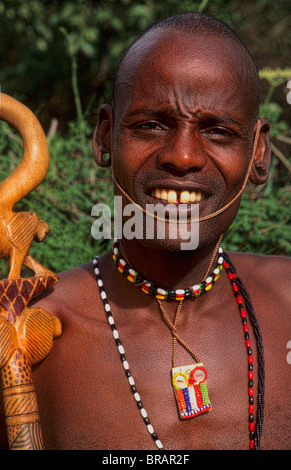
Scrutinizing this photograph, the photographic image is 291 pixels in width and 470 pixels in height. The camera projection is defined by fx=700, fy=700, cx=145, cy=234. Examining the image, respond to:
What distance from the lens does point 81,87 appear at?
244 inches

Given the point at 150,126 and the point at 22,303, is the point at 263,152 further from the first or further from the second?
the point at 22,303

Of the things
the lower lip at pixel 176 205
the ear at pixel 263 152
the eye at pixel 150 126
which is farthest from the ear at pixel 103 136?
the ear at pixel 263 152

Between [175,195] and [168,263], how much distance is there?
286mm

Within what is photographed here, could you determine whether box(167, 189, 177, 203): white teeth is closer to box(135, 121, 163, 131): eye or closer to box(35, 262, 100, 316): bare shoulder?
box(135, 121, 163, 131): eye

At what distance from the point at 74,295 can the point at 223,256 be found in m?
0.57

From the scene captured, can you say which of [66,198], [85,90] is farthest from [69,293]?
[85,90]

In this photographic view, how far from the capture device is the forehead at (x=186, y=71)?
2084mm

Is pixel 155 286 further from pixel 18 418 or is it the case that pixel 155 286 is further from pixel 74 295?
pixel 18 418

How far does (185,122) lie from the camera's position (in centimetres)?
209

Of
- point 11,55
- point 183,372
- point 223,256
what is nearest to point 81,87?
point 11,55

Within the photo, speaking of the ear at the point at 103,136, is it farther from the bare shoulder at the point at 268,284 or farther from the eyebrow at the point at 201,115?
the bare shoulder at the point at 268,284

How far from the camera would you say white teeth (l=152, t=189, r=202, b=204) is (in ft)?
6.97

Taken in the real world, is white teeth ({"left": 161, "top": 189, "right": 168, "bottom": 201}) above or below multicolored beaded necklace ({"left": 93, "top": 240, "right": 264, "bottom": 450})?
above

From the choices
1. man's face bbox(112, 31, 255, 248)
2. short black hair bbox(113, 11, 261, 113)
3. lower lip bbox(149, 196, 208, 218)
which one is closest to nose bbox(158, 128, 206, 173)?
man's face bbox(112, 31, 255, 248)
